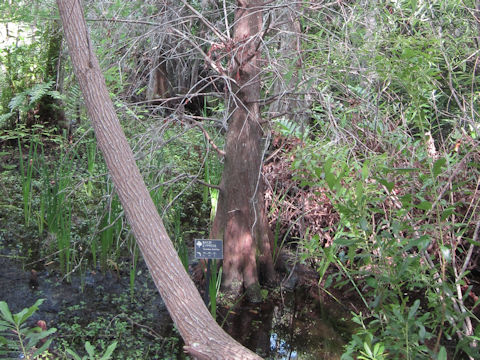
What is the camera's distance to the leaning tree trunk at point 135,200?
2.92 metres

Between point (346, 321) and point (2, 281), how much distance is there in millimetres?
3043

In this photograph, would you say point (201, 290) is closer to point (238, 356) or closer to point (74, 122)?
point (238, 356)

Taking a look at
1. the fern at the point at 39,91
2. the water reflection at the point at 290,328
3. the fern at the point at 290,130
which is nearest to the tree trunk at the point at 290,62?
the fern at the point at 290,130

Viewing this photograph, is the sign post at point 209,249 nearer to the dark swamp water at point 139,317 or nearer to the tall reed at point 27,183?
the dark swamp water at point 139,317

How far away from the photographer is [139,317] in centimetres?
412

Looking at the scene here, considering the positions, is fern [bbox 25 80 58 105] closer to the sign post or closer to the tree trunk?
the tree trunk

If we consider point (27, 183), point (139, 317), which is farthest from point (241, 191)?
point (27, 183)

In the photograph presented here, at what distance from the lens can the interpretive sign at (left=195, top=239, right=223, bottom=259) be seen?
3877 mm

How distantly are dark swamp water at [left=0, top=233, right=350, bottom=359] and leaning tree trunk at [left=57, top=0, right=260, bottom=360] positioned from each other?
2.86 ft

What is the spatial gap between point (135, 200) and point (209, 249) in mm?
1057

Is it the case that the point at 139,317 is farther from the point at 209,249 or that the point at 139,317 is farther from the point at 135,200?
the point at 135,200

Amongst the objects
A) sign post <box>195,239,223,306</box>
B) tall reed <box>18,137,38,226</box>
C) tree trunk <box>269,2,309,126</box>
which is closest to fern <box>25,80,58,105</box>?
tall reed <box>18,137,38,226</box>

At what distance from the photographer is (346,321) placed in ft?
14.4

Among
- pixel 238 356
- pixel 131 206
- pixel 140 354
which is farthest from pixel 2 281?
pixel 238 356
